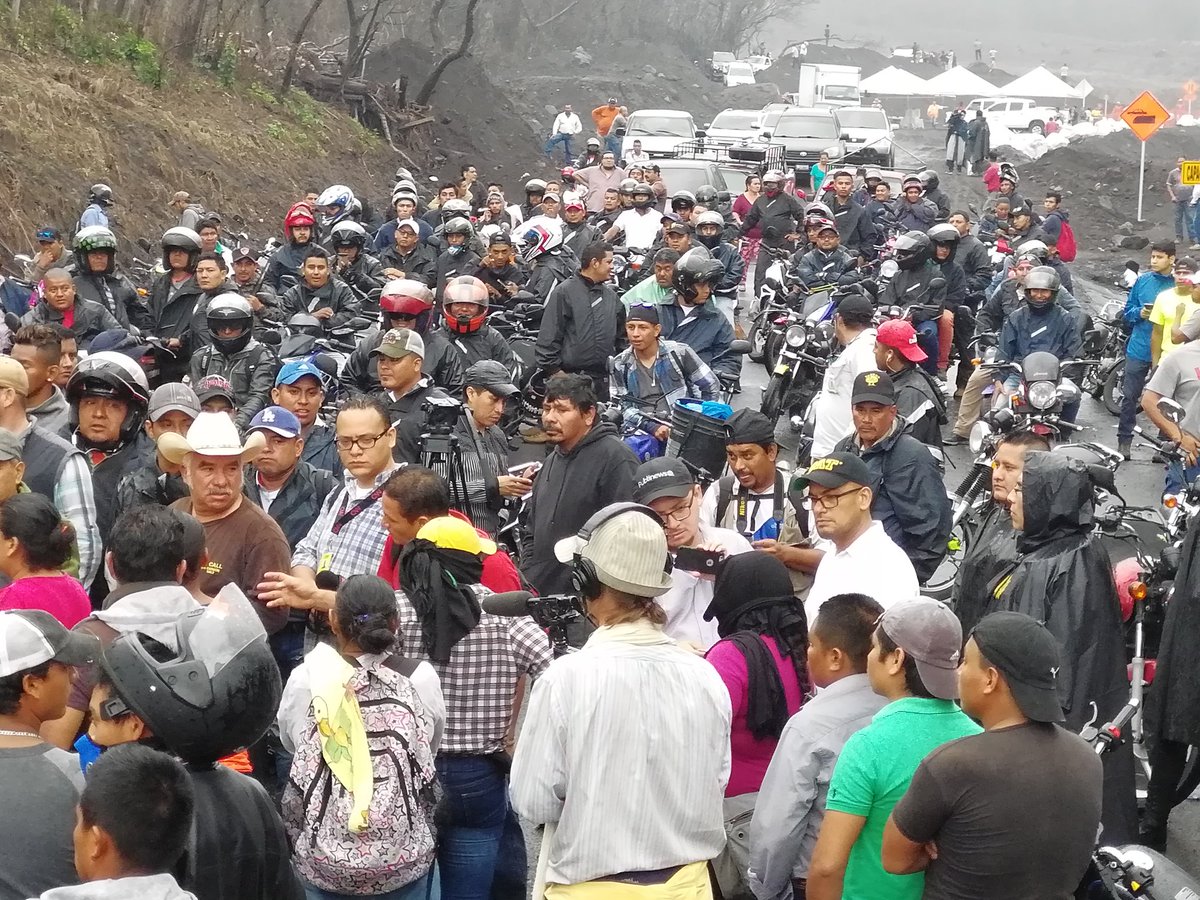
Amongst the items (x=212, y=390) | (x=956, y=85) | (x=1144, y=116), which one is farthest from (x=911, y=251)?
(x=956, y=85)

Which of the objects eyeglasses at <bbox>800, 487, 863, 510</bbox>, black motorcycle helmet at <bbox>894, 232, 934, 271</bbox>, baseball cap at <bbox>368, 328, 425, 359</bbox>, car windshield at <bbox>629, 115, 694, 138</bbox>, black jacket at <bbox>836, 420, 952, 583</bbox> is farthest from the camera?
car windshield at <bbox>629, 115, 694, 138</bbox>

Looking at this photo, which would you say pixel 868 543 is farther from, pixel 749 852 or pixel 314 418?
pixel 314 418

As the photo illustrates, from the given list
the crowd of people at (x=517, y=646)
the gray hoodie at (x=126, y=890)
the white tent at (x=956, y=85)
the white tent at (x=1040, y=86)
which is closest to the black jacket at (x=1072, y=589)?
the crowd of people at (x=517, y=646)

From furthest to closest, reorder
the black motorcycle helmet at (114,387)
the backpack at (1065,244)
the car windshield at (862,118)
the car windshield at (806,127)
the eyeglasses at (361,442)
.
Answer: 1. the car windshield at (862,118)
2. the car windshield at (806,127)
3. the backpack at (1065,244)
4. the black motorcycle helmet at (114,387)
5. the eyeglasses at (361,442)

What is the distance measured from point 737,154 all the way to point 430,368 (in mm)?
22863

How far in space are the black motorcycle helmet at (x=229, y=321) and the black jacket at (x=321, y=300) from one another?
2026 millimetres

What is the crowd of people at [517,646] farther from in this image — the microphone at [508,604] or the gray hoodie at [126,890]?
the microphone at [508,604]

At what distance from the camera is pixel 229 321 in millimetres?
8750

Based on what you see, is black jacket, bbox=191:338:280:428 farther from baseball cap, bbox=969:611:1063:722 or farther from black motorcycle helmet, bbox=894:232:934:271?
black motorcycle helmet, bbox=894:232:934:271

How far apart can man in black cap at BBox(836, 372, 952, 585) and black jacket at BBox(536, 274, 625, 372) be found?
149 inches

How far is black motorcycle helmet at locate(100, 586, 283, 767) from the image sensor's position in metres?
3.45

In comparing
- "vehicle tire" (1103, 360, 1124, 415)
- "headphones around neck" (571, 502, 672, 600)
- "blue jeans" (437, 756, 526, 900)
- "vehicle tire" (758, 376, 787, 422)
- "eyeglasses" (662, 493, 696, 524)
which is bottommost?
"vehicle tire" (1103, 360, 1124, 415)

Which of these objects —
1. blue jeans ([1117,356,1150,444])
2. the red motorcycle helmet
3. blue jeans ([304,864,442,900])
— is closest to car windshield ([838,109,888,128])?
blue jeans ([1117,356,1150,444])

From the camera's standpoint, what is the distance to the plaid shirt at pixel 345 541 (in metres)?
5.63
